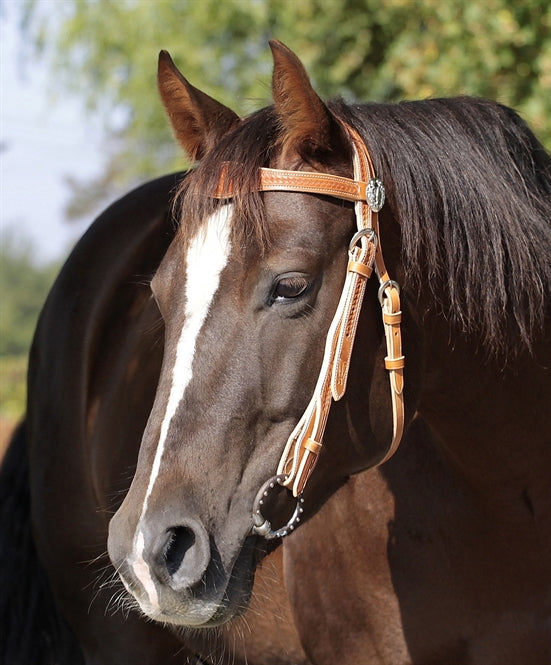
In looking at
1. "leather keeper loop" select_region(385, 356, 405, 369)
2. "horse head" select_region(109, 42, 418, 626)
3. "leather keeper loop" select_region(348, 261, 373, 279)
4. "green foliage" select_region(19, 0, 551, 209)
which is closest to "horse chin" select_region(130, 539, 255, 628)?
"horse head" select_region(109, 42, 418, 626)

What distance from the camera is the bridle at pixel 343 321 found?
178 cm

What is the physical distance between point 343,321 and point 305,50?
5873 mm

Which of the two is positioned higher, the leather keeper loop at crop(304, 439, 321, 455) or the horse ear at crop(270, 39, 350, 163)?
the horse ear at crop(270, 39, 350, 163)

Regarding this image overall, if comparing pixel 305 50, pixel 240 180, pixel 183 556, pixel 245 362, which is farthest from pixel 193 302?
pixel 305 50

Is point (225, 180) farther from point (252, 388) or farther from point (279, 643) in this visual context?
point (279, 643)

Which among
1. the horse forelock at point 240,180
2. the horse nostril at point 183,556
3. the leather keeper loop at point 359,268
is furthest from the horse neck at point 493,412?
the horse nostril at point 183,556

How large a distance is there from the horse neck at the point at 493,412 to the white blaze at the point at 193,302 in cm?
60

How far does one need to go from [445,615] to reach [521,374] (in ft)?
2.10

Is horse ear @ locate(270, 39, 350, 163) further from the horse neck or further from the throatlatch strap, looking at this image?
the horse neck

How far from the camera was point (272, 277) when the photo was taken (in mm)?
1773

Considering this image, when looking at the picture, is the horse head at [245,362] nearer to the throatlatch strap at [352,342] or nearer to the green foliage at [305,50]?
the throatlatch strap at [352,342]

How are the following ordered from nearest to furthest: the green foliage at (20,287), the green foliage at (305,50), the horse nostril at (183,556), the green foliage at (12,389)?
the horse nostril at (183,556) → the green foliage at (305,50) → the green foliage at (12,389) → the green foliage at (20,287)

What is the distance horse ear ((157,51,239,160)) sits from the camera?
205cm

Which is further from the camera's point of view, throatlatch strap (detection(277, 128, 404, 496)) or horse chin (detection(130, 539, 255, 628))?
throatlatch strap (detection(277, 128, 404, 496))
